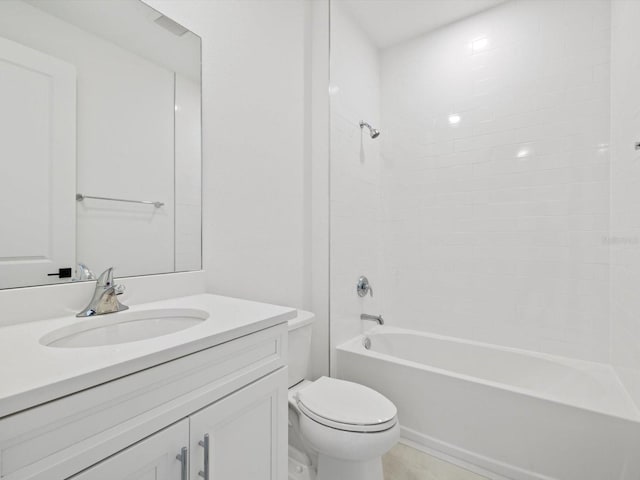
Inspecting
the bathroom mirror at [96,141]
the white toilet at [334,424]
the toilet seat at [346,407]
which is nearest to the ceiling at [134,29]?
the bathroom mirror at [96,141]

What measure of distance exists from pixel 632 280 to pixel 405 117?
1.76 m

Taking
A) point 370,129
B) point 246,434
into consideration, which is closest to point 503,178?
point 370,129

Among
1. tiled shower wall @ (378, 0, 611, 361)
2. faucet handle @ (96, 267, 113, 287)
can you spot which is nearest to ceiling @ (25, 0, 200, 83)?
faucet handle @ (96, 267, 113, 287)

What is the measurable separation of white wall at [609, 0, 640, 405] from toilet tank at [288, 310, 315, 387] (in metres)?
1.43

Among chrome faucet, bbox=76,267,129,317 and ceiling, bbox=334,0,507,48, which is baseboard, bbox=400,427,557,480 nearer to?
chrome faucet, bbox=76,267,129,317

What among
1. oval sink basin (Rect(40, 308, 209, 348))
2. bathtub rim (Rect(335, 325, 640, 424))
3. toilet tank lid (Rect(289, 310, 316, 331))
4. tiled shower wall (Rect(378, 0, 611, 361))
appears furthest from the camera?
tiled shower wall (Rect(378, 0, 611, 361))

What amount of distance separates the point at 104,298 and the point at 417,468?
1.62 metres

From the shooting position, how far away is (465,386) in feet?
5.24

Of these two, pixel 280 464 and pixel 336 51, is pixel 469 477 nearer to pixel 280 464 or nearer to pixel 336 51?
pixel 280 464

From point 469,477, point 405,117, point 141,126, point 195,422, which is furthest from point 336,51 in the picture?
point 469,477

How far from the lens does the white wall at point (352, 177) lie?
2.03m

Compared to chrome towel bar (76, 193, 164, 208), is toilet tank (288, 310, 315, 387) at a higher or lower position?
lower

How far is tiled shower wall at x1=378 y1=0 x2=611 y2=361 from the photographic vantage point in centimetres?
189

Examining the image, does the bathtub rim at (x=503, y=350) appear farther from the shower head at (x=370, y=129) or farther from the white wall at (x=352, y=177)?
the shower head at (x=370, y=129)
